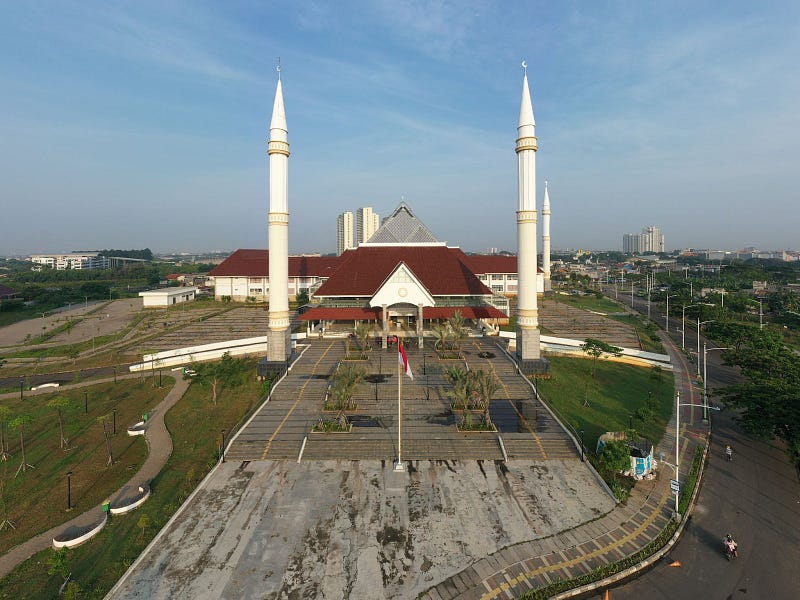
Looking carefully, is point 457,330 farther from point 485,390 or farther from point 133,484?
point 133,484

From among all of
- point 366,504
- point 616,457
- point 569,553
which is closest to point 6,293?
point 366,504

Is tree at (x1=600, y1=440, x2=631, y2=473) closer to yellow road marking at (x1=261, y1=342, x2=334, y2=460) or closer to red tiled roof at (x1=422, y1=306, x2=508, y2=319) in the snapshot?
yellow road marking at (x1=261, y1=342, x2=334, y2=460)

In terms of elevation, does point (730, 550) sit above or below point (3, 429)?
below

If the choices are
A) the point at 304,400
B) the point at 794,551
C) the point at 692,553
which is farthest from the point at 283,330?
the point at 794,551

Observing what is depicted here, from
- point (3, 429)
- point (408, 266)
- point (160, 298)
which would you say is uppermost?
point (408, 266)

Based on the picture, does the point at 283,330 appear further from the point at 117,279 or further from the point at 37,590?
the point at 117,279
